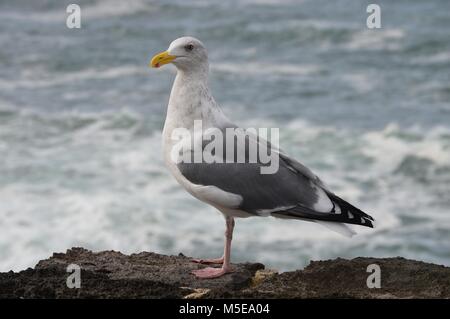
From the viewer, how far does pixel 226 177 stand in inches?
226

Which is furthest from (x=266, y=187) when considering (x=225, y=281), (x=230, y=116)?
(x=230, y=116)

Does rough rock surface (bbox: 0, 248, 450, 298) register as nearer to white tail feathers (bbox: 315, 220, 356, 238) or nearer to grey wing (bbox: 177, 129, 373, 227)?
white tail feathers (bbox: 315, 220, 356, 238)

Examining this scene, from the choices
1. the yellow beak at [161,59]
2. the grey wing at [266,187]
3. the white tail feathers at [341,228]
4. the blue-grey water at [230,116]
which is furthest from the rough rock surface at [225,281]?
the blue-grey water at [230,116]

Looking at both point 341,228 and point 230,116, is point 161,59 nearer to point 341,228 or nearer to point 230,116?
point 341,228

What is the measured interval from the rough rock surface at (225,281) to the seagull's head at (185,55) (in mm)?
1287

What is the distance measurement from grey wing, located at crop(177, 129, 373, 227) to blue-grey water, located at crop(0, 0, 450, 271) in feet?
20.6

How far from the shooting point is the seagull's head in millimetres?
5883

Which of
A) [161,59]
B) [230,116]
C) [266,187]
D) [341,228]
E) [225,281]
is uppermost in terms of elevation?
[230,116]

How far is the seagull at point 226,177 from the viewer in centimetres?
562

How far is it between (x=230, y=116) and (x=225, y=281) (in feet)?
38.5

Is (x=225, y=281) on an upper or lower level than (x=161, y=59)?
lower

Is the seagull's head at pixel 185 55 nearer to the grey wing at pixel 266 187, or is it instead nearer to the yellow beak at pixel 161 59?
the yellow beak at pixel 161 59

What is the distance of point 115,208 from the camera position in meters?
13.7

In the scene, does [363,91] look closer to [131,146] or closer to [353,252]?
[131,146]
